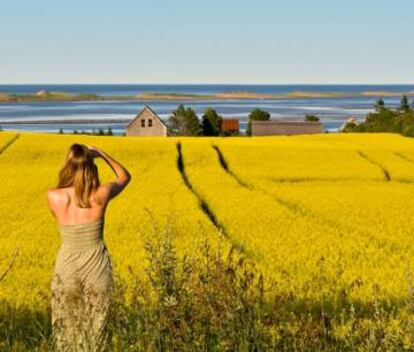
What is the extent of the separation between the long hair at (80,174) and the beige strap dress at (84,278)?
0.28 meters

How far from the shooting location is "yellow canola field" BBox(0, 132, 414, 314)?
492 inches

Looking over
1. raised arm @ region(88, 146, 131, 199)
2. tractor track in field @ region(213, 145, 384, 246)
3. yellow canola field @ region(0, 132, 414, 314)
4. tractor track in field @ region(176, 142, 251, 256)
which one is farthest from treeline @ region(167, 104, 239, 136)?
raised arm @ region(88, 146, 131, 199)

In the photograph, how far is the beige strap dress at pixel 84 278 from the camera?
6.27 m

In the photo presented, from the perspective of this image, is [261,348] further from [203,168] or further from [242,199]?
[203,168]

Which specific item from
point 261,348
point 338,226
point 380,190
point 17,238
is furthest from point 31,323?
point 380,190

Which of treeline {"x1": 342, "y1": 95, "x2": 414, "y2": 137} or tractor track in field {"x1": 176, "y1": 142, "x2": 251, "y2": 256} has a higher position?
tractor track in field {"x1": 176, "y1": 142, "x2": 251, "y2": 256}

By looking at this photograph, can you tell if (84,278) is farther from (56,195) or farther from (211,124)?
(211,124)

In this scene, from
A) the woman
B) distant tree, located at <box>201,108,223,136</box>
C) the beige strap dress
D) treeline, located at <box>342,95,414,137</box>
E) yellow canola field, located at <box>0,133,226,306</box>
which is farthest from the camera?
distant tree, located at <box>201,108,223,136</box>

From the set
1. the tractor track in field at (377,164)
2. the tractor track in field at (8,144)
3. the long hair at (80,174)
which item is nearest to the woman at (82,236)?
the long hair at (80,174)

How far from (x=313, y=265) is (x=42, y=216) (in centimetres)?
988

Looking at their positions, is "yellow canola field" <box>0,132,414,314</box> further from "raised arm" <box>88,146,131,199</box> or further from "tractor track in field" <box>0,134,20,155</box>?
"raised arm" <box>88,146,131,199</box>

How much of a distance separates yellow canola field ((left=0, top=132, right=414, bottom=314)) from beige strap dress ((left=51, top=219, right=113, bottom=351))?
0.52 metres

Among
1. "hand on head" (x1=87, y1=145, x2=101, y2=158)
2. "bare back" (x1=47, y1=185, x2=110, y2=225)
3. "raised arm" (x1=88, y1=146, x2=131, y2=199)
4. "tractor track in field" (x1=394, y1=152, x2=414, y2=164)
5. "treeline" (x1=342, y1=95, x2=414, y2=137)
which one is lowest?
"treeline" (x1=342, y1=95, x2=414, y2=137)

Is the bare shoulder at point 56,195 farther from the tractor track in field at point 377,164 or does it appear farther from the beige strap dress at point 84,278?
the tractor track in field at point 377,164
